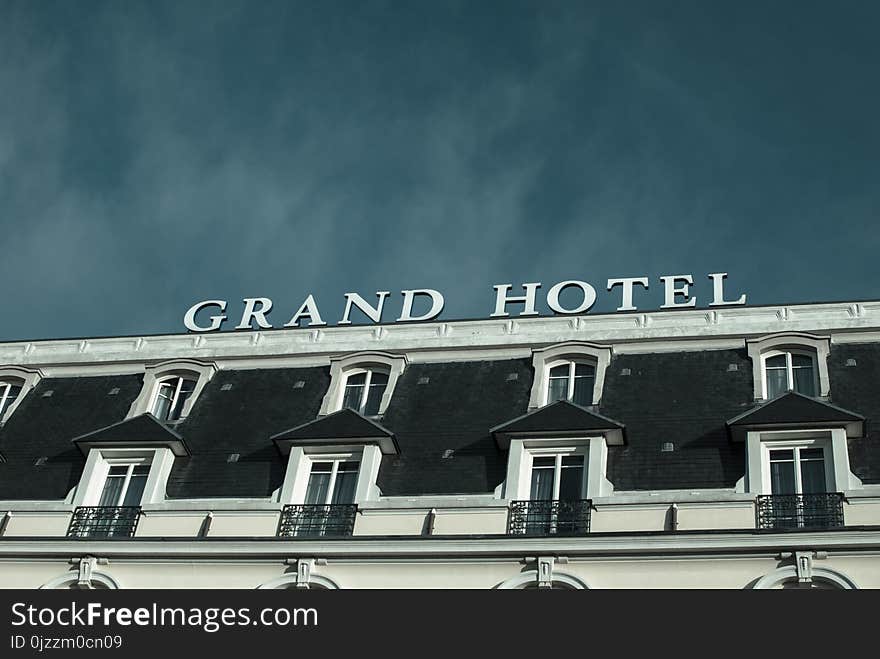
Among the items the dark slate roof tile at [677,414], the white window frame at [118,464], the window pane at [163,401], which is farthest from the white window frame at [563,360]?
the window pane at [163,401]

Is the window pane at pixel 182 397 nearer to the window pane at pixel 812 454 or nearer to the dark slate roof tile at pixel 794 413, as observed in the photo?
the dark slate roof tile at pixel 794 413

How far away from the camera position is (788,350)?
30906 millimetres

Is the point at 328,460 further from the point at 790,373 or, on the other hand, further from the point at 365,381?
the point at 790,373

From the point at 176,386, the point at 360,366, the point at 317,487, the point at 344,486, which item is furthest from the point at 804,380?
the point at 176,386

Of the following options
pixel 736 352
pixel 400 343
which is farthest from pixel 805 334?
pixel 400 343

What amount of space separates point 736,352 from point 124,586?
51.3ft

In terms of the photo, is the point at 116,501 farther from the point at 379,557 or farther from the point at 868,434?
the point at 868,434

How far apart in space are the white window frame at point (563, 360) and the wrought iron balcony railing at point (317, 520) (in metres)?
5.57

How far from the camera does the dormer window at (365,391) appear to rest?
32.3 metres

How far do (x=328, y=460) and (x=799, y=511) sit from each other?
10865 millimetres

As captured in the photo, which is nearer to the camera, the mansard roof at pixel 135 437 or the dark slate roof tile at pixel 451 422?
the dark slate roof tile at pixel 451 422

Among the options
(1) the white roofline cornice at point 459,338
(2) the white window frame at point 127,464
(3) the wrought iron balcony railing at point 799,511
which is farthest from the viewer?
(1) the white roofline cornice at point 459,338

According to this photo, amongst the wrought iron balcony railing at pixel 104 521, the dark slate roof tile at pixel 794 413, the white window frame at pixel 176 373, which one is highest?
the white window frame at pixel 176 373

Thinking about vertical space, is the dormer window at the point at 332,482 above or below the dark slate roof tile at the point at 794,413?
below
